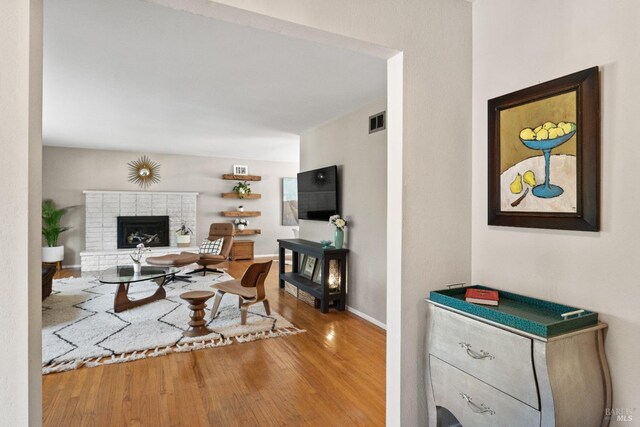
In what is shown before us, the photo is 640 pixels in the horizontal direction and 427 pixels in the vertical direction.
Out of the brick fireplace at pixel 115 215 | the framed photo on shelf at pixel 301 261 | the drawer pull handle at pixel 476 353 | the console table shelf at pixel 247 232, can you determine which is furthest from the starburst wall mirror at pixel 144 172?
the drawer pull handle at pixel 476 353

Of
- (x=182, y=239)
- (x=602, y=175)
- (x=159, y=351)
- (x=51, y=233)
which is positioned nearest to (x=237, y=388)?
(x=159, y=351)

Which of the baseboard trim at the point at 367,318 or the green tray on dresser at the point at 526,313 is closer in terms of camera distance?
the green tray on dresser at the point at 526,313

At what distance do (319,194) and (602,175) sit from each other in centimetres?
402

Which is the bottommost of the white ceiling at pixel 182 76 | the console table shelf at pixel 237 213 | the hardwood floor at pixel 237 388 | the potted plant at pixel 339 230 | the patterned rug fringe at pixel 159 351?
the hardwood floor at pixel 237 388

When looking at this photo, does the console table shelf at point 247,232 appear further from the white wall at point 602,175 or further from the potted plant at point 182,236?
the white wall at point 602,175

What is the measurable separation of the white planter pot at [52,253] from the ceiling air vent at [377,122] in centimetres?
672

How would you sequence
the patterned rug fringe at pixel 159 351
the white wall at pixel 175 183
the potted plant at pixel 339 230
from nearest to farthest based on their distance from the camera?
the patterned rug fringe at pixel 159 351 < the potted plant at pixel 339 230 < the white wall at pixel 175 183

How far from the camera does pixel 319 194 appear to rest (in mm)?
5188

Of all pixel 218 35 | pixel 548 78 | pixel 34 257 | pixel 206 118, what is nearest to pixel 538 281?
pixel 548 78

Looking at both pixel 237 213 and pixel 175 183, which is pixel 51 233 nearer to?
pixel 175 183

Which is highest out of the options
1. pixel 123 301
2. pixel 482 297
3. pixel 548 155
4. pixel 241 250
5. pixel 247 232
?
pixel 548 155

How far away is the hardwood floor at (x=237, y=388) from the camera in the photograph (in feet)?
7.12
